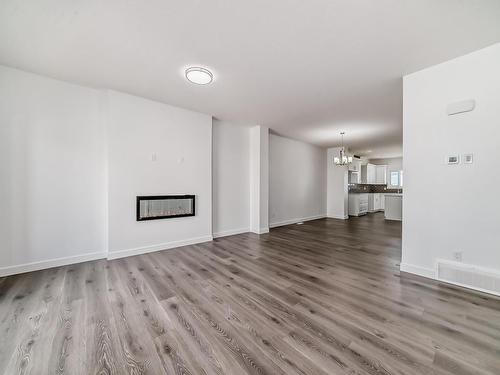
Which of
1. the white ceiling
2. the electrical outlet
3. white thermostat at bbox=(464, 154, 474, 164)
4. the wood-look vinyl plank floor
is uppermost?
the white ceiling

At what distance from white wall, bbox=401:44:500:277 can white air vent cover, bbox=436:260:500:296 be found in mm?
69

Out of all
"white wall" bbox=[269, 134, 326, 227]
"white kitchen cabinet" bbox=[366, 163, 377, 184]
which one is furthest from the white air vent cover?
"white kitchen cabinet" bbox=[366, 163, 377, 184]

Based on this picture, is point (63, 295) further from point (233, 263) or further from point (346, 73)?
point (346, 73)

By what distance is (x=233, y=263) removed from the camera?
3109 mm

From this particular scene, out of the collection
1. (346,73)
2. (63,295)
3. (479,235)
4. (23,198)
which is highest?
(346,73)

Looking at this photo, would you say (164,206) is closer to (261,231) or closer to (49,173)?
(49,173)

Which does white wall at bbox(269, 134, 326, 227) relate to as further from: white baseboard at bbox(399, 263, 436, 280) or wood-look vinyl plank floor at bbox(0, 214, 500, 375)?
white baseboard at bbox(399, 263, 436, 280)

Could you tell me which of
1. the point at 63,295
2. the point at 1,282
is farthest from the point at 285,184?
the point at 1,282

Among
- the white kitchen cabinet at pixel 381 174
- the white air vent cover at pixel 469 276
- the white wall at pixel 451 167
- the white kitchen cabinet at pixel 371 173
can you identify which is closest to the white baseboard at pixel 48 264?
the white wall at pixel 451 167

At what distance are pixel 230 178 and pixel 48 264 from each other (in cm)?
348

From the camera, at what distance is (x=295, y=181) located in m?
6.70

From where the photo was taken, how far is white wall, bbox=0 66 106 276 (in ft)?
8.78

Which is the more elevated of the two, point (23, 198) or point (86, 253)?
point (23, 198)

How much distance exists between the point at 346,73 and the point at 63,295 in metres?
4.35
